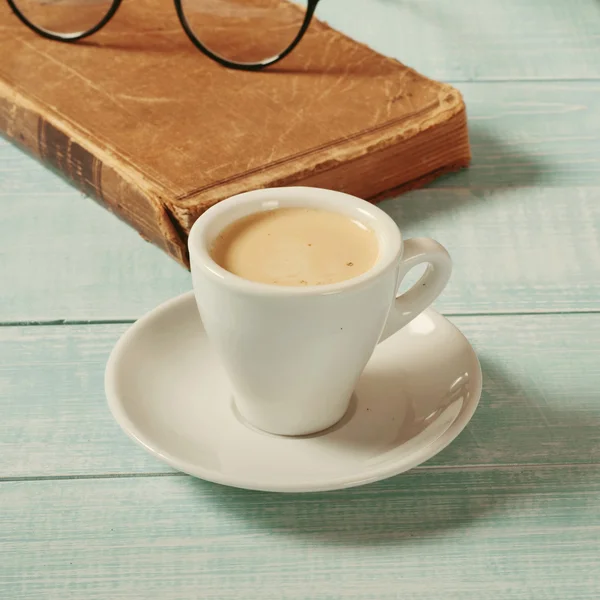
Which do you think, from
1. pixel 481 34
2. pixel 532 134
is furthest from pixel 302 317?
pixel 481 34

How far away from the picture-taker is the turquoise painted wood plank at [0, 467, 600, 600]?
557 mm

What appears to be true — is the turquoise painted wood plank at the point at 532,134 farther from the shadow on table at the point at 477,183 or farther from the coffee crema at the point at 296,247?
the coffee crema at the point at 296,247

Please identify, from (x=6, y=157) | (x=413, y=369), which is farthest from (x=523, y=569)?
(x=6, y=157)

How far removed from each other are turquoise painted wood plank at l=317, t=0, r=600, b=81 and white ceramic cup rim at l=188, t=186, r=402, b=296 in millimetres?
641

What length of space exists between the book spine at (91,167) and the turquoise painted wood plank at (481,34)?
508mm

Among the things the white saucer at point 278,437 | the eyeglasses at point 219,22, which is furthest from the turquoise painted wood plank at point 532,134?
the white saucer at point 278,437

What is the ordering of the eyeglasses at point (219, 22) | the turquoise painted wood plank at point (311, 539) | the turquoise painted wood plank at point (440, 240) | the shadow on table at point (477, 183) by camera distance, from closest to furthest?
1. the turquoise painted wood plank at point (311, 539)
2. the turquoise painted wood plank at point (440, 240)
3. the shadow on table at point (477, 183)
4. the eyeglasses at point (219, 22)

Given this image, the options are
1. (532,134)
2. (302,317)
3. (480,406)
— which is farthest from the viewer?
(532,134)

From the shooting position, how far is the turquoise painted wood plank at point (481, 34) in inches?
49.2

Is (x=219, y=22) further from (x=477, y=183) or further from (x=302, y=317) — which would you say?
(x=302, y=317)

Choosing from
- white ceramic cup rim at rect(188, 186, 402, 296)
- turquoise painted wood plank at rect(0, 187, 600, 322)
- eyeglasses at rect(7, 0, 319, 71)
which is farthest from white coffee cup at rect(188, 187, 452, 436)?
eyeglasses at rect(7, 0, 319, 71)

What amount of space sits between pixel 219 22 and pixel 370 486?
727mm

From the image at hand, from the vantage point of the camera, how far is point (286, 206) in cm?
65

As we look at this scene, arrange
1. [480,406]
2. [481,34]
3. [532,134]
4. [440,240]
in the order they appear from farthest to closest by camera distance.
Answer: [481,34] → [532,134] → [440,240] → [480,406]
